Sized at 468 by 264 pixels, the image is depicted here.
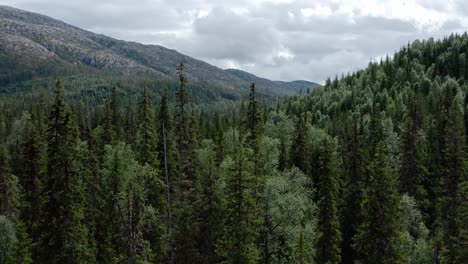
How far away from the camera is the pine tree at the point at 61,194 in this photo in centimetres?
3253

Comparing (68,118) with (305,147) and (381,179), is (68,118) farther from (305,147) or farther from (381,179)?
(305,147)

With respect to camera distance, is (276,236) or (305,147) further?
(305,147)

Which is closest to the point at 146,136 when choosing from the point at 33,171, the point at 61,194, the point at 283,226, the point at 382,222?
the point at 33,171

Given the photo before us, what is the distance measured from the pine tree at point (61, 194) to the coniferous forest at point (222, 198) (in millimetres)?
87

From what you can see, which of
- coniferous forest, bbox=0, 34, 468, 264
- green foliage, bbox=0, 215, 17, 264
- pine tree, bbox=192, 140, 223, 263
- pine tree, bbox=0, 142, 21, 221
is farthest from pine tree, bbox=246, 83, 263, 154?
pine tree, bbox=0, 142, 21, 221

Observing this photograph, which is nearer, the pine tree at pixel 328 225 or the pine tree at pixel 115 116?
the pine tree at pixel 328 225

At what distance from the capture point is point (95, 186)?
172ft

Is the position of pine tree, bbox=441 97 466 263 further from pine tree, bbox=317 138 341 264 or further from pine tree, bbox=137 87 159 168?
pine tree, bbox=137 87 159 168

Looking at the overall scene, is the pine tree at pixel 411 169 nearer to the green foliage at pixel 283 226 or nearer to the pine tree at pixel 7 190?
the green foliage at pixel 283 226

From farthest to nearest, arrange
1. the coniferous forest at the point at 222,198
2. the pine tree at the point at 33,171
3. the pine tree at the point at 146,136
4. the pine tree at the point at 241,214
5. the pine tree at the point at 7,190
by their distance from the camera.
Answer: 1. the pine tree at the point at 7,190
2. the pine tree at the point at 146,136
3. the pine tree at the point at 33,171
4. the pine tree at the point at 241,214
5. the coniferous forest at the point at 222,198

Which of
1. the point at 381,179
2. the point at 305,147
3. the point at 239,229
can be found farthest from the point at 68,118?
the point at 305,147

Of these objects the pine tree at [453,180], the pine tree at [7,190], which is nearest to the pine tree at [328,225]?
the pine tree at [453,180]

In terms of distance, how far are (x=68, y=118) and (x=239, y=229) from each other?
14954mm

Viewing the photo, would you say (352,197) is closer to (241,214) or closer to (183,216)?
(183,216)
